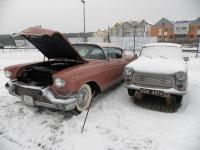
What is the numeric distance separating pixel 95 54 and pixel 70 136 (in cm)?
240

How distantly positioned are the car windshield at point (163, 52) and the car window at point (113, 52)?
0.82 m

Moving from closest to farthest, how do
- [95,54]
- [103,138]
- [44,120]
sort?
[103,138], [44,120], [95,54]

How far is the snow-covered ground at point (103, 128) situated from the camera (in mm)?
3216

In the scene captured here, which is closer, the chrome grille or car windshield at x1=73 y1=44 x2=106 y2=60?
the chrome grille

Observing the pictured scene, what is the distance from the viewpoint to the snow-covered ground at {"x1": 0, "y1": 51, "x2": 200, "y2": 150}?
322 cm

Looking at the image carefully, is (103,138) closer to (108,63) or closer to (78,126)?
(78,126)

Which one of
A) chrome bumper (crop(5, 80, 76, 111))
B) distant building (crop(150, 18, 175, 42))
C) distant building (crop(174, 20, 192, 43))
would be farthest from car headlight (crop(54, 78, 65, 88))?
distant building (crop(150, 18, 175, 42))

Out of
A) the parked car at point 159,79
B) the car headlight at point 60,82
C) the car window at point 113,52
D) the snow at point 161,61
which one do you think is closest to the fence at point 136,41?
the snow at point 161,61

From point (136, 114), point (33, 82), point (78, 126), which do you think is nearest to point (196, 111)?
point (136, 114)

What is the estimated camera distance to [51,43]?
4551mm

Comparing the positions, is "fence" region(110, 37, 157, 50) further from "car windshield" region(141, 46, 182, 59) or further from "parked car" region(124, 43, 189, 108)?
"parked car" region(124, 43, 189, 108)

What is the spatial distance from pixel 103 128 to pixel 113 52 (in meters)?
2.81

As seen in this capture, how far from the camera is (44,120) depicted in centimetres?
402

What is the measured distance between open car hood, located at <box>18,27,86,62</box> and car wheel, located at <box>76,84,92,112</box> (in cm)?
67
